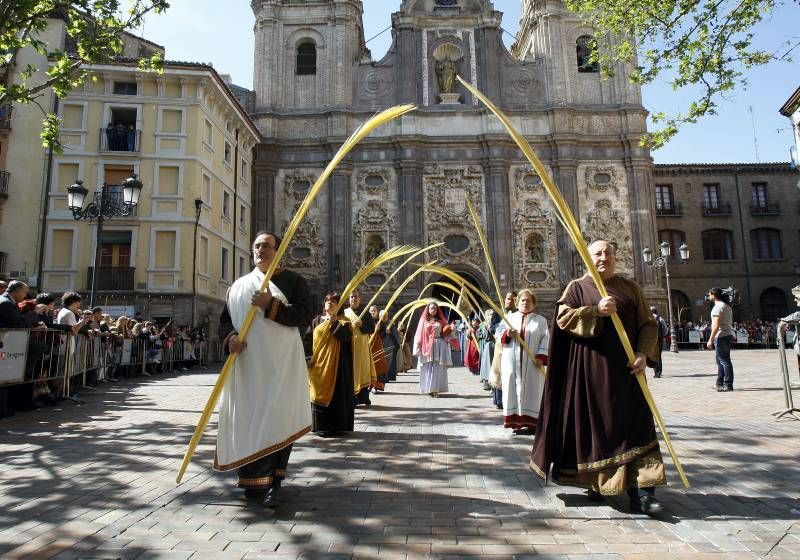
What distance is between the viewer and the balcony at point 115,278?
77.0 feet

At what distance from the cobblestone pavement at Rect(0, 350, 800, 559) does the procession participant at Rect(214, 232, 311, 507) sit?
30 cm

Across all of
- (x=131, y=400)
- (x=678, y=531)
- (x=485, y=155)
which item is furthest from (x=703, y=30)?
(x=485, y=155)

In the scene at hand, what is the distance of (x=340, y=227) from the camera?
102ft

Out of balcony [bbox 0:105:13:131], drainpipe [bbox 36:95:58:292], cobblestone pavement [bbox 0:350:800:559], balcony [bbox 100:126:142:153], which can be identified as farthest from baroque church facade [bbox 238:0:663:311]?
cobblestone pavement [bbox 0:350:800:559]

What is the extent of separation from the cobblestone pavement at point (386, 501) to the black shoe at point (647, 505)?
70 mm

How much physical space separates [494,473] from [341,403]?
264 centimetres

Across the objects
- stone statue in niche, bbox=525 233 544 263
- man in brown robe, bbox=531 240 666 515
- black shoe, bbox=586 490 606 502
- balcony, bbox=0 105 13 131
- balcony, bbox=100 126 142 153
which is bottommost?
black shoe, bbox=586 490 606 502

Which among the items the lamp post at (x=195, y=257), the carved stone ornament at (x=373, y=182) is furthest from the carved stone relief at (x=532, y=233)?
the lamp post at (x=195, y=257)

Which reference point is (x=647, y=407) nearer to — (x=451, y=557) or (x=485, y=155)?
(x=451, y=557)

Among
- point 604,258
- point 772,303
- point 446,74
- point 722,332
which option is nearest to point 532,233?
point 446,74

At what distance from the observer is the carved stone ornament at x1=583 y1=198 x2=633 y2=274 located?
31.5 meters

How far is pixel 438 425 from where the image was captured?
26.5 feet

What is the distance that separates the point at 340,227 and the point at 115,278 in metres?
11.6

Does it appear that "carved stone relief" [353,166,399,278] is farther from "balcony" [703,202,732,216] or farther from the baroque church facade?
"balcony" [703,202,732,216]
